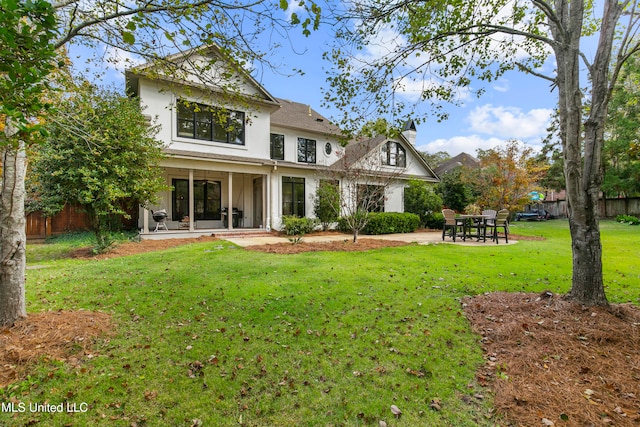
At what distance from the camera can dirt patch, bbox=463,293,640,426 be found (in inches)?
94.7

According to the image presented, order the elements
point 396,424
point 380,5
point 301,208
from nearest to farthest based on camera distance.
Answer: point 396,424, point 380,5, point 301,208

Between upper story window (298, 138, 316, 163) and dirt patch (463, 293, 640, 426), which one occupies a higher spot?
upper story window (298, 138, 316, 163)

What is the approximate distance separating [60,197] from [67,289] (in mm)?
4762

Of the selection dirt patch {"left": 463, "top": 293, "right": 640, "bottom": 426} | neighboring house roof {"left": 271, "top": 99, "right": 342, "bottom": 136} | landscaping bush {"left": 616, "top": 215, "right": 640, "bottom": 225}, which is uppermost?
neighboring house roof {"left": 271, "top": 99, "right": 342, "bottom": 136}

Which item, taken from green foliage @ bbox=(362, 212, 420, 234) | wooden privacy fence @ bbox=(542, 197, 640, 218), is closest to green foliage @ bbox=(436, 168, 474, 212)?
green foliage @ bbox=(362, 212, 420, 234)

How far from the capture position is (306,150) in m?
17.6

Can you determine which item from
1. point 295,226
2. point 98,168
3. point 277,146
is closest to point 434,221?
point 295,226

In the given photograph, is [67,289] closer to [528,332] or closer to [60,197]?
[60,197]

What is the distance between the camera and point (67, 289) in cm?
532

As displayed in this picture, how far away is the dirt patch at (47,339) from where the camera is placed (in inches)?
114

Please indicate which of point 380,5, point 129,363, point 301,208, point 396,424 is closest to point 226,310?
point 129,363

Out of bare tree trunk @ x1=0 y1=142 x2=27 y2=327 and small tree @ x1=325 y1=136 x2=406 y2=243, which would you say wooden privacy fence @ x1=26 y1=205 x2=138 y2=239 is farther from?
bare tree trunk @ x1=0 y1=142 x2=27 y2=327

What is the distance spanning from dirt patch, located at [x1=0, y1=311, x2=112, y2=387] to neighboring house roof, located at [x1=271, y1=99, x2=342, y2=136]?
13.6 metres

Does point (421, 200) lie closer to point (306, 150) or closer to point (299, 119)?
point (306, 150)
